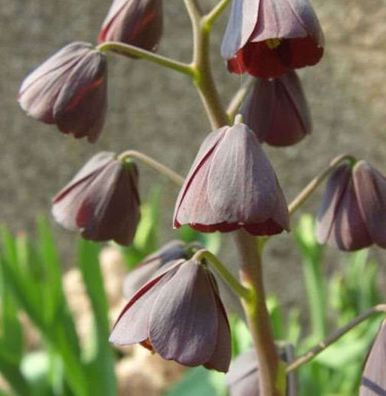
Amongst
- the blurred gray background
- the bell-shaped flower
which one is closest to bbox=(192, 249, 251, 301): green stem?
the bell-shaped flower

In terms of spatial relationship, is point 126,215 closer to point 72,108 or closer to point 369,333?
point 72,108

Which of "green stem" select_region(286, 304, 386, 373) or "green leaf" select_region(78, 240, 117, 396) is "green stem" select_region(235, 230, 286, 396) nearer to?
"green stem" select_region(286, 304, 386, 373)

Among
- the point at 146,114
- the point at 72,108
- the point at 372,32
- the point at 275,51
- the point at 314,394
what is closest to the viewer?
the point at 275,51

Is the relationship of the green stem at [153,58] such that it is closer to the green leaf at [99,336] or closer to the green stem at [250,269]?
the green stem at [250,269]

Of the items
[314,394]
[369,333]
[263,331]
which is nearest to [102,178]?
[263,331]

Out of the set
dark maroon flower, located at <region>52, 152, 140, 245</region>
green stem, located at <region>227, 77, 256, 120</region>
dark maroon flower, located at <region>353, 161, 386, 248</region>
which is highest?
green stem, located at <region>227, 77, 256, 120</region>

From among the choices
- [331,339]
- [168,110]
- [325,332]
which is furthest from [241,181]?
[168,110]

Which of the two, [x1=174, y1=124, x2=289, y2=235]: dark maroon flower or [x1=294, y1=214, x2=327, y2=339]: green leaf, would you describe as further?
[x1=294, y1=214, x2=327, y2=339]: green leaf

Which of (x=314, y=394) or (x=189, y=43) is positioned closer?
(x=314, y=394)
